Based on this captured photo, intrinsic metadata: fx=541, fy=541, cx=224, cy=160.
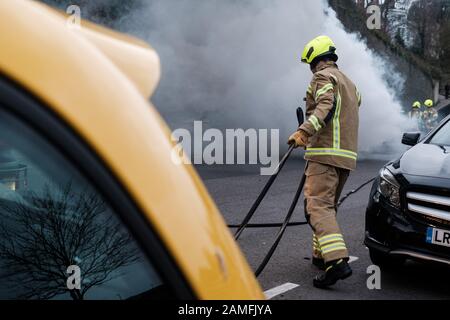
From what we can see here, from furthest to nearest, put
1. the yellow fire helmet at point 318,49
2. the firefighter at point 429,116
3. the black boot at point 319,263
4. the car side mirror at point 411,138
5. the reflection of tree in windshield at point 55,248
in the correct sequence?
the firefighter at point 429,116
the car side mirror at point 411,138
the black boot at point 319,263
the yellow fire helmet at point 318,49
the reflection of tree in windshield at point 55,248

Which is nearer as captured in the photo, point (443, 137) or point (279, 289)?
point (279, 289)

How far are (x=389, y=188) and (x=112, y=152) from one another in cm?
348

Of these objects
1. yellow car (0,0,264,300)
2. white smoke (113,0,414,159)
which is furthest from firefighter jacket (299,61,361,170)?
white smoke (113,0,414,159)

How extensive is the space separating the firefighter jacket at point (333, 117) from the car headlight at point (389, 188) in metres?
0.28

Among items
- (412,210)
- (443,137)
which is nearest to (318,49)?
(412,210)

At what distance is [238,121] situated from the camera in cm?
1575

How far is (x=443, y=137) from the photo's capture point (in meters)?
4.78

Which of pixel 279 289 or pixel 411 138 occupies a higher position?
pixel 411 138

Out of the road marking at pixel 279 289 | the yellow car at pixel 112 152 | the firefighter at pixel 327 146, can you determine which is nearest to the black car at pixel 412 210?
the firefighter at pixel 327 146

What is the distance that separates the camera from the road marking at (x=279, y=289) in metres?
3.89

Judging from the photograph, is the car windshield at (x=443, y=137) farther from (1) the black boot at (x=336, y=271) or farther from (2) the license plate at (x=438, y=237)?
(1) the black boot at (x=336, y=271)

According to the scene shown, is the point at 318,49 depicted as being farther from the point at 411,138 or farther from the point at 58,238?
the point at 58,238

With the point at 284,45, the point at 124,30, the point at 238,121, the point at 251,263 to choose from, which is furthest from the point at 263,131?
the point at 251,263
